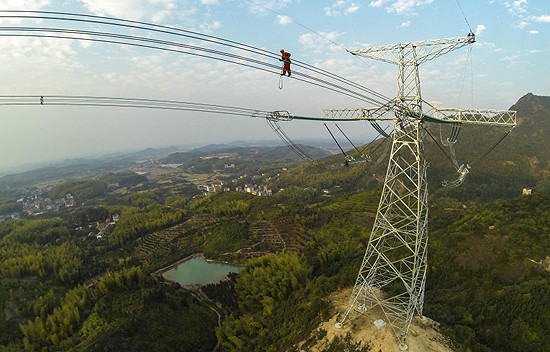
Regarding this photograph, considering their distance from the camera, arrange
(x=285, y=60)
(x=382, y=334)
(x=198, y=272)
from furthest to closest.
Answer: (x=198, y=272)
(x=382, y=334)
(x=285, y=60)

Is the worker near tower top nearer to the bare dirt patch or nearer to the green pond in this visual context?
the bare dirt patch

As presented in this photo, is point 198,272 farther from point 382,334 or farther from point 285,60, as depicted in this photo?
point 285,60

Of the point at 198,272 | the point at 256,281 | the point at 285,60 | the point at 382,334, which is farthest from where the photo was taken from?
the point at 198,272

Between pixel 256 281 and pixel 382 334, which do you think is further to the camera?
pixel 256 281

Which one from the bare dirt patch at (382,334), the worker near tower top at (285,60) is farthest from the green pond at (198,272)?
the worker near tower top at (285,60)

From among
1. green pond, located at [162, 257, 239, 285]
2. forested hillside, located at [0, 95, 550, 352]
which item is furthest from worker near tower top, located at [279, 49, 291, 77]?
green pond, located at [162, 257, 239, 285]

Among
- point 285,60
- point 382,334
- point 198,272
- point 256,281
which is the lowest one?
point 198,272

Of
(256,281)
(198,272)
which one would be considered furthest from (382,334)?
(198,272)

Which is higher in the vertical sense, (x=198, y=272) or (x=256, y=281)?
(x=256, y=281)

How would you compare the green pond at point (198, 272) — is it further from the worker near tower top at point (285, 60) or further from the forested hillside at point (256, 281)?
the worker near tower top at point (285, 60)
